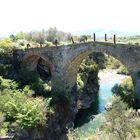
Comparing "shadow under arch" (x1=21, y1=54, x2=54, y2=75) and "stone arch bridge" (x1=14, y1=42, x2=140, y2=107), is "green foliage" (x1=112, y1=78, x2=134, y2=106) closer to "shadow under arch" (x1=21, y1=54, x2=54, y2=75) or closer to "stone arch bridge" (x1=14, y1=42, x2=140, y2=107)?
"stone arch bridge" (x1=14, y1=42, x2=140, y2=107)

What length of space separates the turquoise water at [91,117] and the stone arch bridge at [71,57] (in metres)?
4.29

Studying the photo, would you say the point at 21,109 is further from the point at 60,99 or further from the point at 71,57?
the point at 71,57

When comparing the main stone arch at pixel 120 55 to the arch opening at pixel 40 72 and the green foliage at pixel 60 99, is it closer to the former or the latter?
the arch opening at pixel 40 72

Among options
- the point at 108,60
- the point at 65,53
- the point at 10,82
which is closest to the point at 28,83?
the point at 10,82

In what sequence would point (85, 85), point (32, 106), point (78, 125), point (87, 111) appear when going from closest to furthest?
point (32, 106), point (78, 125), point (87, 111), point (85, 85)

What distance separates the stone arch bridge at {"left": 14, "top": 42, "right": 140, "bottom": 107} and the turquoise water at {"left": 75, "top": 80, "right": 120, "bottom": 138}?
14.1 ft

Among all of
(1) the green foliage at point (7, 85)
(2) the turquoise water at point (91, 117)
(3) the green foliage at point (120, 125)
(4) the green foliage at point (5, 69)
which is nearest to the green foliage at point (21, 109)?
(1) the green foliage at point (7, 85)

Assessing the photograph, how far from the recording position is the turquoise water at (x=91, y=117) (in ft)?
153

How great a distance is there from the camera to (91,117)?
52.2 m

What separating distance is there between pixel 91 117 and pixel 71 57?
9.87 meters

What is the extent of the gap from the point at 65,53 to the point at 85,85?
14.9m

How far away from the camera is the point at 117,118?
1172 inches

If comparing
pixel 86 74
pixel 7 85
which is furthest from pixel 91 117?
pixel 7 85

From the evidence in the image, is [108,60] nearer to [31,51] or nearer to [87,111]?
[87,111]
